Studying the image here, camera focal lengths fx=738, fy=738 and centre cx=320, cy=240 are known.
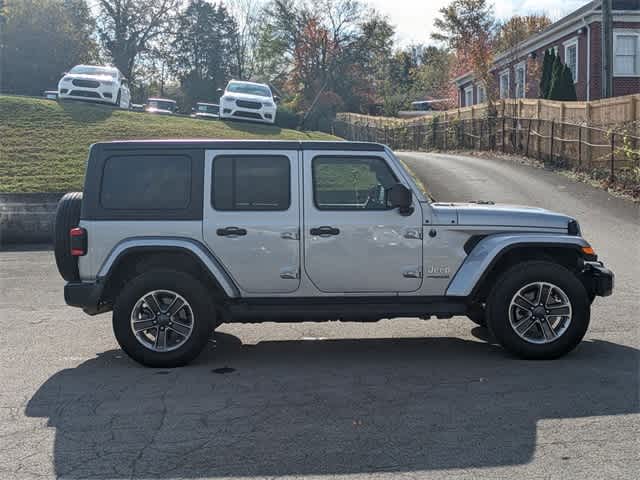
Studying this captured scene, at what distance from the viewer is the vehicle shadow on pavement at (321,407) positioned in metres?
4.31

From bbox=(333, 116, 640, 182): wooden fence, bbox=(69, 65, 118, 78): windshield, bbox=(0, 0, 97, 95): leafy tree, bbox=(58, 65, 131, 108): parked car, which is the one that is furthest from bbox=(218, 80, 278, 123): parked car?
bbox=(0, 0, 97, 95): leafy tree

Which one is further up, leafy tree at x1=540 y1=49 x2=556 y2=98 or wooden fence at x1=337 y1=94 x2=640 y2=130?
leafy tree at x1=540 y1=49 x2=556 y2=98

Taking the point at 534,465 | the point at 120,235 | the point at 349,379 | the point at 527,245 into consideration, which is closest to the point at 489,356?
the point at 527,245

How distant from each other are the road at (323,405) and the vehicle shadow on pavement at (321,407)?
15 millimetres

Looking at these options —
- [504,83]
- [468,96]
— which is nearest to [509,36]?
[504,83]

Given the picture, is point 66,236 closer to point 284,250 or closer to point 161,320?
point 161,320

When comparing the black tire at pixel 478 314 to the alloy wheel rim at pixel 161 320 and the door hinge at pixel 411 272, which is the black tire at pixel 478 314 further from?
the alloy wheel rim at pixel 161 320

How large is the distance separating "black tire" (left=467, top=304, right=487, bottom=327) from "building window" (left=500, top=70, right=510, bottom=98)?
112ft

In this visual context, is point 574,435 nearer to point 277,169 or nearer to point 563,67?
point 277,169

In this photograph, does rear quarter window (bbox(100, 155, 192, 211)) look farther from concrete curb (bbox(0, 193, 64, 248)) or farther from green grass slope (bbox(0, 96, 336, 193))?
green grass slope (bbox(0, 96, 336, 193))

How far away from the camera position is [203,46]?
66.7 meters

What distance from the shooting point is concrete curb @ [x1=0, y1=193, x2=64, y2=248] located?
14414 mm

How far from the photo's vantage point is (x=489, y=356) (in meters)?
6.64

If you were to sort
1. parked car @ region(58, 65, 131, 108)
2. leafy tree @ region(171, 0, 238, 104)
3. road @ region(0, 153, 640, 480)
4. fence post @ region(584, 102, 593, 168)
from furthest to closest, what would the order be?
leafy tree @ region(171, 0, 238, 104) → parked car @ region(58, 65, 131, 108) → fence post @ region(584, 102, 593, 168) → road @ region(0, 153, 640, 480)
